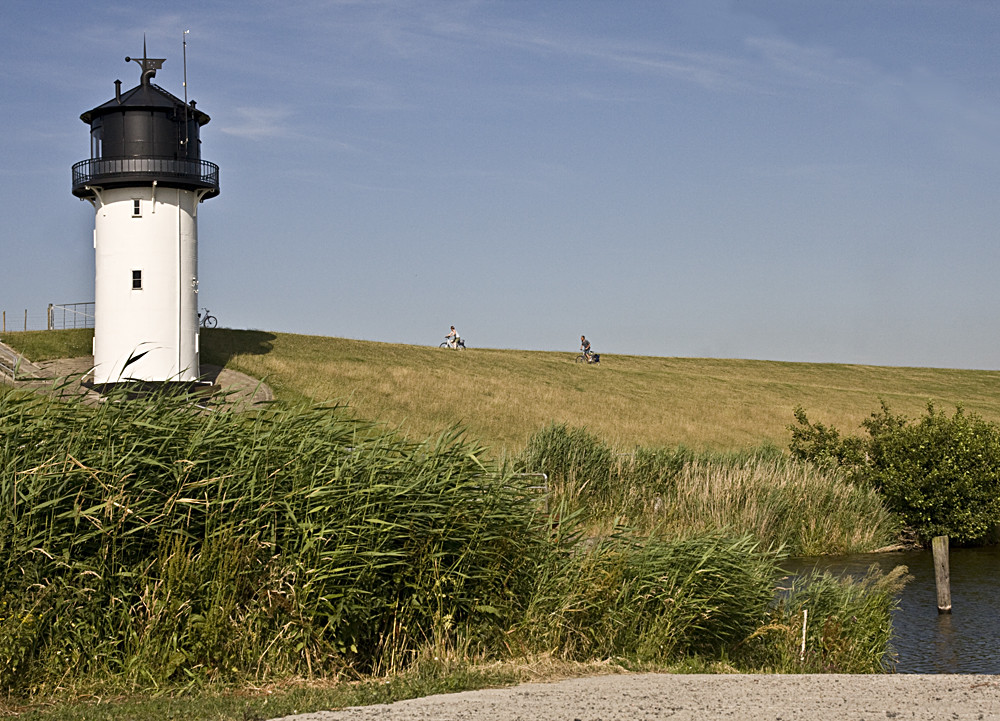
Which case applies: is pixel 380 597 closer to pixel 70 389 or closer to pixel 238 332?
pixel 70 389

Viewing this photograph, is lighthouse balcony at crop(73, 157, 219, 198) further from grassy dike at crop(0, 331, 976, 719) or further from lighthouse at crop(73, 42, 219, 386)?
grassy dike at crop(0, 331, 976, 719)

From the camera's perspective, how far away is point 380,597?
38.6ft

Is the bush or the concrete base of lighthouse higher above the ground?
the concrete base of lighthouse

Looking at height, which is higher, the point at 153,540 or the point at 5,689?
the point at 153,540

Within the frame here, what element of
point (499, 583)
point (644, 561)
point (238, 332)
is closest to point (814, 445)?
point (644, 561)

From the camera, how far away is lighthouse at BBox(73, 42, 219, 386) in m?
38.5

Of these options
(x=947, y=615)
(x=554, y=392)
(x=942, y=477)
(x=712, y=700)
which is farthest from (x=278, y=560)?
(x=554, y=392)

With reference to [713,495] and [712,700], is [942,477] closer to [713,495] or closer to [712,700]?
[713,495]

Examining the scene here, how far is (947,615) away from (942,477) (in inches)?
379

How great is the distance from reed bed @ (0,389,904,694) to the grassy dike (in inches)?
1.1

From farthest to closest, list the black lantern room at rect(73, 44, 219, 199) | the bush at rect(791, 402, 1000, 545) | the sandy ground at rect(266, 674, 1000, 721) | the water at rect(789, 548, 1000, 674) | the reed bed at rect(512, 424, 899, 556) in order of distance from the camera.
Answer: the black lantern room at rect(73, 44, 219, 199), the bush at rect(791, 402, 1000, 545), the reed bed at rect(512, 424, 899, 556), the water at rect(789, 548, 1000, 674), the sandy ground at rect(266, 674, 1000, 721)

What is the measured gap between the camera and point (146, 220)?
129 feet

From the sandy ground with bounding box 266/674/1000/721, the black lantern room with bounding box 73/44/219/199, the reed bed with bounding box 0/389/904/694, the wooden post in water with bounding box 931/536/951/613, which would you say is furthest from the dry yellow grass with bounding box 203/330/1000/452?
the sandy ground with bounding box 266/674/1000/721

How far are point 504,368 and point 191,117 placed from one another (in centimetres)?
2681
